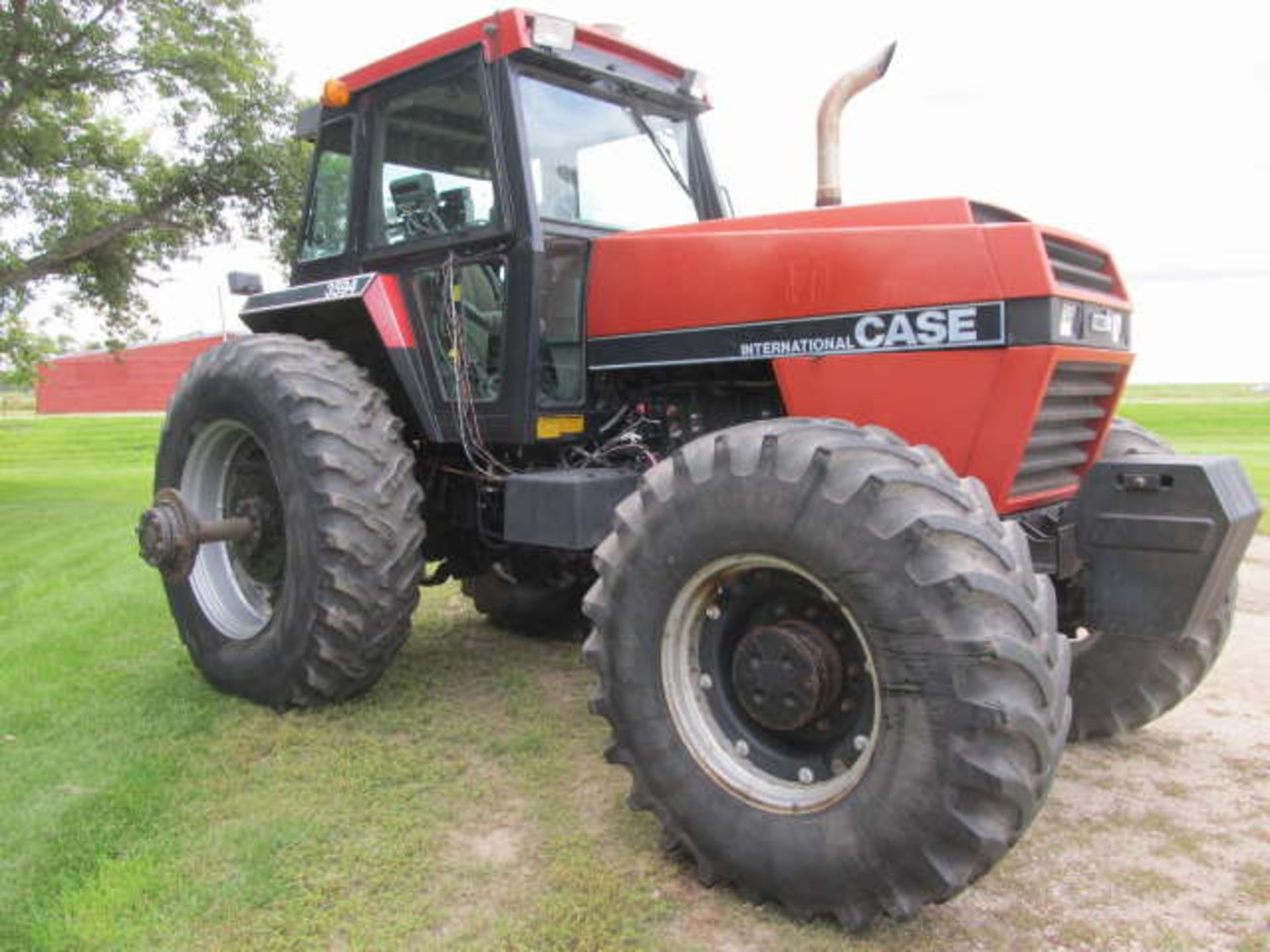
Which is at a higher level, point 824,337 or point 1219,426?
point 824,337

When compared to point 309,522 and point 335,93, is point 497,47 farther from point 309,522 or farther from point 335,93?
point 309,522

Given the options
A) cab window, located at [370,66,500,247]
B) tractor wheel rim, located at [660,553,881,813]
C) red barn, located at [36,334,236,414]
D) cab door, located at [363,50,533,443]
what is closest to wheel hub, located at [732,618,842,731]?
tractor wheel rim, located at [660,553,881,813]

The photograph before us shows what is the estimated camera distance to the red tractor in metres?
2.57

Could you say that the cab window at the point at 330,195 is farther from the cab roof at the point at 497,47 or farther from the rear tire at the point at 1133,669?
the rear tire at the point at 1133,669

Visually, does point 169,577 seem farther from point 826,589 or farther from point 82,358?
point 82,358

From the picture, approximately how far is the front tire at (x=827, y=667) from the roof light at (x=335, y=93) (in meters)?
2.54

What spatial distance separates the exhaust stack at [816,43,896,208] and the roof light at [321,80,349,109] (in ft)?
6.89

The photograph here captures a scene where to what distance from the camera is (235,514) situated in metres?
4.79

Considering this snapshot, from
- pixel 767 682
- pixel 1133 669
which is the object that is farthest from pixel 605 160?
pixel 1133 669

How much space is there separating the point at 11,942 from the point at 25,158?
10.9 m

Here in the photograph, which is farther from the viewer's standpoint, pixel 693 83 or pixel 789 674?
pixel 693 83

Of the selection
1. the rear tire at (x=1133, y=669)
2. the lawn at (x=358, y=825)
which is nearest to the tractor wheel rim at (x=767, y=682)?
the lawn at (x=358, y=825)

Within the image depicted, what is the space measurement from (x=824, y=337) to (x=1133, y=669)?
70.5 inches

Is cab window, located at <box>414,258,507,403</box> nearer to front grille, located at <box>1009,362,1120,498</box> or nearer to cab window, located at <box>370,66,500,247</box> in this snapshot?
cab window, located at <box>370,66,500,247</box>
